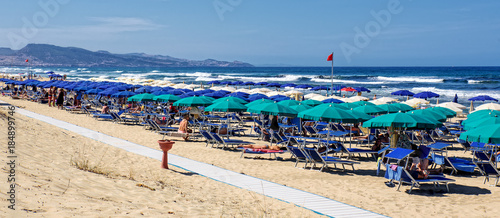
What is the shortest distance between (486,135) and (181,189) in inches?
238

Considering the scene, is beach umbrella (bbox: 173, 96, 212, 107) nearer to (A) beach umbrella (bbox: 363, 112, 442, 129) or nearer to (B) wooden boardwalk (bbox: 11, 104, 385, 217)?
(B) wooden boardwalk (bbox: 11, 104, 385, 217)

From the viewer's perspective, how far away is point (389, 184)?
364 inches

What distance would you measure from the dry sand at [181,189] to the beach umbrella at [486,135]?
989 mm

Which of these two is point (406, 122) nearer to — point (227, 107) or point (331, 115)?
point (331, 115)

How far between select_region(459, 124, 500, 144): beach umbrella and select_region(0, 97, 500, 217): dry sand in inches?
38.9

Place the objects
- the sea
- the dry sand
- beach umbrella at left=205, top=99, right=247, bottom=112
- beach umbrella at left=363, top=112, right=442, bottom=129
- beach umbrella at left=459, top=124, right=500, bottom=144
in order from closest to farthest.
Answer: the dry sand → beach umbrella at left=459, top=124, right=500, bottom=144 → beach umbrella at left=363, top=112, right=442, bottom=129 → beach umbrella at left=205, top=99, right=247, bottom=112 → the sea

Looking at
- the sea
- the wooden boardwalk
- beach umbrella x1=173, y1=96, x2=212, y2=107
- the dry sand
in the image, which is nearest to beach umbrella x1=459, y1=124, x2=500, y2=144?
the dry sand

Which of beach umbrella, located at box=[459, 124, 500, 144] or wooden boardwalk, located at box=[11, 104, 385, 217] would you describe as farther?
beach umbrella, located at box=[459, 124, 500, 144]

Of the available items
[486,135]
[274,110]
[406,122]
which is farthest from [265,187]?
[274,110]

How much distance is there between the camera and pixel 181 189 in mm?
7848

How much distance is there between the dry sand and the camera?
599cm

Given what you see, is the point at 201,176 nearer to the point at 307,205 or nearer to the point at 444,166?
the point at 307,205

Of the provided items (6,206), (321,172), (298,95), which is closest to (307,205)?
(321,172)

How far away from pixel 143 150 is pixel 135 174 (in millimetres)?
3477
